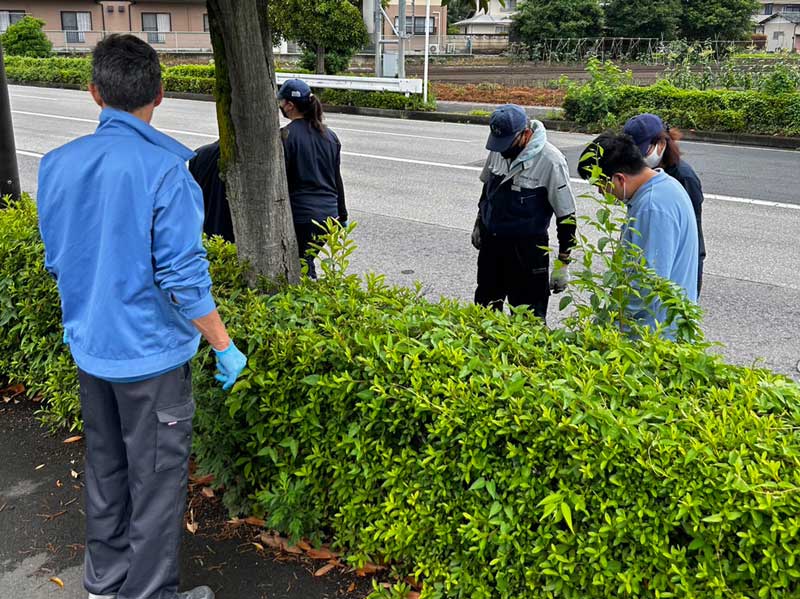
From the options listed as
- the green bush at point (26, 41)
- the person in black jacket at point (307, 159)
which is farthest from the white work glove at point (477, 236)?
the green bush at point (26, 41)

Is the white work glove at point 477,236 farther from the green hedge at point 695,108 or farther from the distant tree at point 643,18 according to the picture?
the distant tree at point 643,18

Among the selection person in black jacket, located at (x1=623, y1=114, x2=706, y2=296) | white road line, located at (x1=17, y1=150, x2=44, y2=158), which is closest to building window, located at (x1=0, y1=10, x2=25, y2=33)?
white road line, located at (x1=17, y1=150, x2=44, y2=158)

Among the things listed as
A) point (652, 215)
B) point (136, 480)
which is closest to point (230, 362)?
point (136, 480)

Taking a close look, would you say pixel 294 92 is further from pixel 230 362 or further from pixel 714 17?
pixel 714 17

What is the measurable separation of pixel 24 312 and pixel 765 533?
3.62m

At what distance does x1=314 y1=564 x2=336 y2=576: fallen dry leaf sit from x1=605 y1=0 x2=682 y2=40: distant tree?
49399 millimetres

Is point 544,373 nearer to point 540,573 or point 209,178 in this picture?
point 540,573

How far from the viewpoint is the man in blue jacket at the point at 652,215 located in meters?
3.45

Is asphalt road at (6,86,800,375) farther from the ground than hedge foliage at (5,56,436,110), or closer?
closer

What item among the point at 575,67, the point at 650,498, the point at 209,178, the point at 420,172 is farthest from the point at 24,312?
the point at 575,67

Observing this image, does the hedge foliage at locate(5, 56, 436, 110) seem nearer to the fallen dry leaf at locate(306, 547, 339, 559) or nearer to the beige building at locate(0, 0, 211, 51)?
the beige building at locate(0, 0, 211, 51)

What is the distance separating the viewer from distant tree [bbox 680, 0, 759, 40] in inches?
1938

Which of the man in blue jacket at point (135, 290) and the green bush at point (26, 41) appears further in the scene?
the green bush at point (26, 41)

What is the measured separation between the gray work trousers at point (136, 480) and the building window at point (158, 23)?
51393 mm
